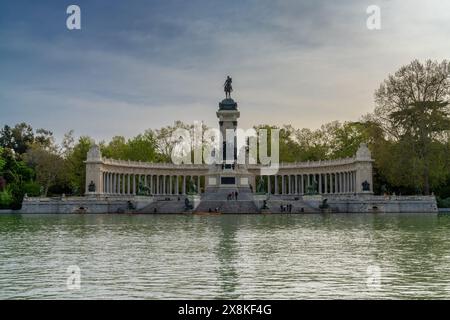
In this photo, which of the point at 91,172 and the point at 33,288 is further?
the point at 91,172

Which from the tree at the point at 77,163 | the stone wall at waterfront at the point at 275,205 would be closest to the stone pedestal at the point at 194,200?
the stone wall at waterfront at the point at 275,205

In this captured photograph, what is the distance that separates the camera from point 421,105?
69312mm

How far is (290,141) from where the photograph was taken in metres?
114

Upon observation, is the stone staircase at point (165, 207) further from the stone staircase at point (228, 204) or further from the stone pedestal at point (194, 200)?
the stone staircase at point (228, 204)

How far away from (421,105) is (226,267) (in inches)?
2246

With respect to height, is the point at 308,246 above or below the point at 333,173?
below

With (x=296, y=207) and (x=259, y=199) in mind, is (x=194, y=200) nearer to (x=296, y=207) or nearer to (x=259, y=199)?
(x=259, y=199)

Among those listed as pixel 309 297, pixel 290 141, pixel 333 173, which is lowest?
pixel 309 297

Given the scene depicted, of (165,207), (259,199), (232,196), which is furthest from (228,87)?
(165,207)

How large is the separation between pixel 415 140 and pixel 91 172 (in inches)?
1859

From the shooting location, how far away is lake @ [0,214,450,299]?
14.4 m

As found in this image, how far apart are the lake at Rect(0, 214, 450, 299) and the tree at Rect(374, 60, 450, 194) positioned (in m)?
42.1
